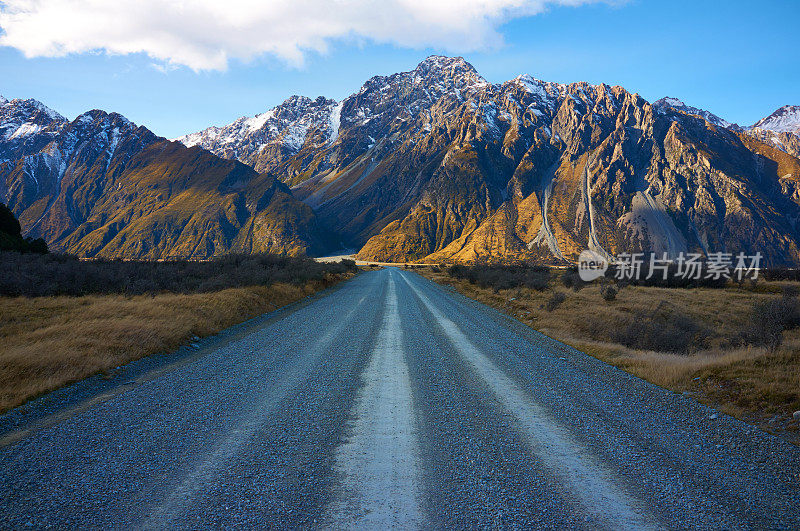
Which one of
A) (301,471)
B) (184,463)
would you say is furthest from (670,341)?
(184,463)

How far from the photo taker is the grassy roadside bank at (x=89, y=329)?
23.9 feet

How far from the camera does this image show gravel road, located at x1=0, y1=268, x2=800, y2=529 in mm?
3375

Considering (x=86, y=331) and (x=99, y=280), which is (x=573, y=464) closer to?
(x=86, y=331)

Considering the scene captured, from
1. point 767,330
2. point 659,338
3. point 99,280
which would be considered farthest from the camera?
point 99,280

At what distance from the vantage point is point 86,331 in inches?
393

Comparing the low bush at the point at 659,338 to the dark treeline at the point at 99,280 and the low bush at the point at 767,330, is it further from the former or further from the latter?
the dark treeline at the point at 99,280

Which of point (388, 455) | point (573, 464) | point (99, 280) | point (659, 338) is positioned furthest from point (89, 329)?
point (659, 338)

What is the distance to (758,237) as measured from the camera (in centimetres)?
16712

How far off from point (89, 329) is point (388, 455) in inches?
396

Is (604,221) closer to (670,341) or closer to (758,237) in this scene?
(758,237)

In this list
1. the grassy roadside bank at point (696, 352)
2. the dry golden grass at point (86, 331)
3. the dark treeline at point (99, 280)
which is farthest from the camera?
the dark treeline at point (99, 280)

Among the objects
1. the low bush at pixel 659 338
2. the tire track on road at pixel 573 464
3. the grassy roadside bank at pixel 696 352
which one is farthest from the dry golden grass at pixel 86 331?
the low bush at pixel 659 338

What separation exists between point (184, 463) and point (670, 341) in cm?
1536

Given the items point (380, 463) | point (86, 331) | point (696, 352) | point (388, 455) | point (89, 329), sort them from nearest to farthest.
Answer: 1. point (380, 463)
2. point (388, 455)
3. point (86, 331)
4. point (89, 329)
5. point (696, 352)
